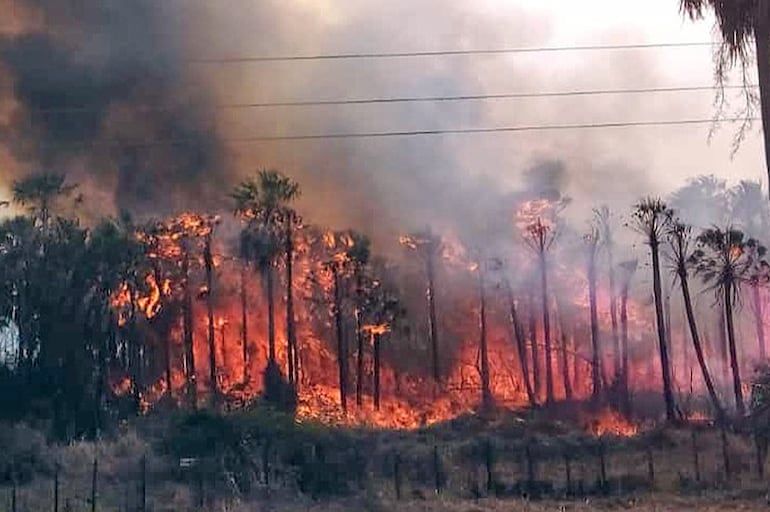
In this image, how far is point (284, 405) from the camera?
43969 millimetres

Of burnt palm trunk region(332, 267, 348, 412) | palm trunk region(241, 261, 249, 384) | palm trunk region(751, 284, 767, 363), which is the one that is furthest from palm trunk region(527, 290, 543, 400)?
palm trunk region(241, 261, 249, 384)

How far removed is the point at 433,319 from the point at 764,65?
48.9 meters

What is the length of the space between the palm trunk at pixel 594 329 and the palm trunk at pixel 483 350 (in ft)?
19.2

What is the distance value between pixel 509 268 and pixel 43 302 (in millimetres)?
27448

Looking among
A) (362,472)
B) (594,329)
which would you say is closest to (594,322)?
(594,329)

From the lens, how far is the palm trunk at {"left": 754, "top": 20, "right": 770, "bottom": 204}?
34.8ft

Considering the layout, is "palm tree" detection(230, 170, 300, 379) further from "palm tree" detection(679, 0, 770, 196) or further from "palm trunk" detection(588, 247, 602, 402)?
"palm tree" detection(679, 0, 770, 196)

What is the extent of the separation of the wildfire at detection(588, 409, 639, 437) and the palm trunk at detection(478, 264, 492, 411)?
636cm

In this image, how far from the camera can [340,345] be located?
5178 centimetres

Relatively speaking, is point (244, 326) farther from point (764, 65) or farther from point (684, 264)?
point (764, 65)

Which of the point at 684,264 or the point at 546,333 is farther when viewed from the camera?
the point at 546,333

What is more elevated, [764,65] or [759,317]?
[759,317]

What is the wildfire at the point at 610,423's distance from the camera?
137 ft

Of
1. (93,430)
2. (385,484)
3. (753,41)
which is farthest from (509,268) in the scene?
(753,41)
